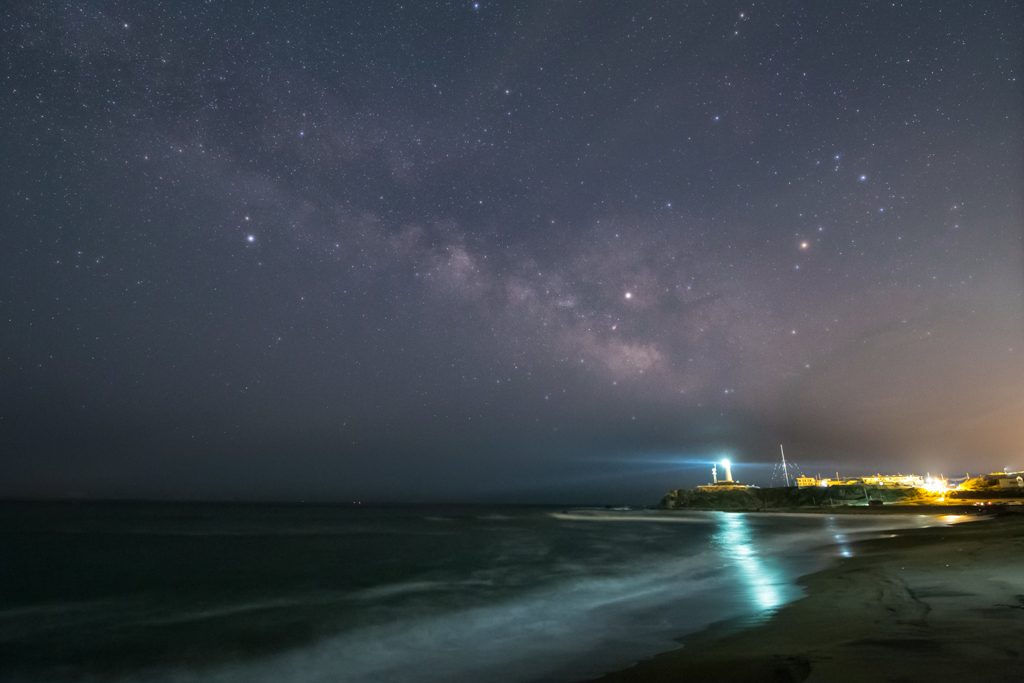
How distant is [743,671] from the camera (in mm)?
6137

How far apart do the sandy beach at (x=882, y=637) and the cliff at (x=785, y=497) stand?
3807 inches

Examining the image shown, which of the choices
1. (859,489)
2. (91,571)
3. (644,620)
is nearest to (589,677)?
(644,620)

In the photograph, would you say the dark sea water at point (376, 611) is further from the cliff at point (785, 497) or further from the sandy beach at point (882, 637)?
the cliff at point (785, 497)

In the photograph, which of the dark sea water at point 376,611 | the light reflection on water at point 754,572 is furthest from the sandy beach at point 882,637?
the dark sea water at point 376,611

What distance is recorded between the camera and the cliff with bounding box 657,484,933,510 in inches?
3770

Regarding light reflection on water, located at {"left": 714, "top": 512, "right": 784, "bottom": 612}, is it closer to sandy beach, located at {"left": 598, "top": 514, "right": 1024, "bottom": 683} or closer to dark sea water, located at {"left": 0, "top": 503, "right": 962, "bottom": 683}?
dark sea water, located at {"left": 0, "top": 503, "right": 962, "bottom": 683}

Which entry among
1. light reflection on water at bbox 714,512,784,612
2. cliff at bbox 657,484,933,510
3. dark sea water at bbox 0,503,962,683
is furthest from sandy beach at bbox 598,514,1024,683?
cliff at bbox 657,484,933,510

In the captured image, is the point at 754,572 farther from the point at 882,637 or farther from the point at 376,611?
the point at 376,611

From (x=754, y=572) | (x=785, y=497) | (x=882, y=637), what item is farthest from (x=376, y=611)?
(x=785, y=497)

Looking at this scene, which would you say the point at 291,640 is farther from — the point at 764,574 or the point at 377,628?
the point at 764,574

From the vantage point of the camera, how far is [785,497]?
11269 centimetres

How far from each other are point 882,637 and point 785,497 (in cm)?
12306

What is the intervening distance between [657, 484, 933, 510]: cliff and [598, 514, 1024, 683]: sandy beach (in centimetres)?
9671

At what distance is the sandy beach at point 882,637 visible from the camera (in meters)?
5.46
